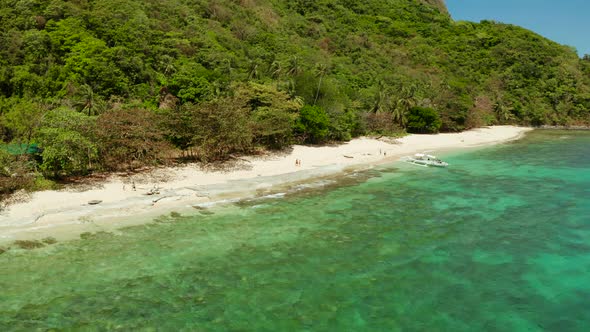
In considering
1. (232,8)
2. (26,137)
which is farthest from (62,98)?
(232,8)

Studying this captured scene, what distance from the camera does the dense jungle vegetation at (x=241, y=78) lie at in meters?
28.9

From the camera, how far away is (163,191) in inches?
1011

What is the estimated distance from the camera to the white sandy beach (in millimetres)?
20219

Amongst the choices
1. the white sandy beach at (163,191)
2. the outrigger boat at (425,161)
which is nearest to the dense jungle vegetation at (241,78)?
the white sandy beach at (163,191)

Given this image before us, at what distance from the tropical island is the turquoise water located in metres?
10.5

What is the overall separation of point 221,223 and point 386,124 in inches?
1629

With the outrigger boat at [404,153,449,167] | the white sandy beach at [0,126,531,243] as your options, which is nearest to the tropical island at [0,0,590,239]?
the white sandy beach at [0,126,531,243]

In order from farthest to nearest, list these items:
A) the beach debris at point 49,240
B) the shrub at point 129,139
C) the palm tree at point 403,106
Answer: the palm tree at point 403,106, the shrub at point 129,139, the beach debris at point 49,240

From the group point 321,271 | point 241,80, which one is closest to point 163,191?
point 321,271

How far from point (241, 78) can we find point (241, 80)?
2.31 meters

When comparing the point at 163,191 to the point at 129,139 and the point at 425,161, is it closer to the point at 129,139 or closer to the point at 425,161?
the point at 129,139

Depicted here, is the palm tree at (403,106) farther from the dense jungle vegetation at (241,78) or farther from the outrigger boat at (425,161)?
the outrigger boat at (425,161)

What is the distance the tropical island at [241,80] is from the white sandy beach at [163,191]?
2.37 metres

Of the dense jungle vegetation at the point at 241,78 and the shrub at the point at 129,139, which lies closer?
the shrub at the point at 129,139
